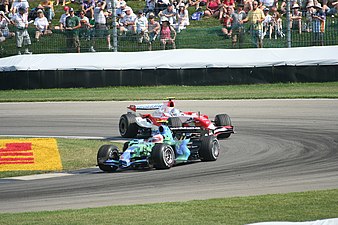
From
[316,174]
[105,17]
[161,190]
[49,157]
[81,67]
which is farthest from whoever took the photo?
[105,17]

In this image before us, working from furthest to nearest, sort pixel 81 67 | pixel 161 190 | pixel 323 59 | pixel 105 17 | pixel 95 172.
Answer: pixel 105 17
pixel 81 67
pixel 323 59
pixel 95 172
pixel 161 190

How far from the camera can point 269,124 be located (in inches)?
678

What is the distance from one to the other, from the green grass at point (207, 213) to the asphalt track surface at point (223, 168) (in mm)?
595

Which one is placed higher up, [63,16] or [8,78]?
[63,16]

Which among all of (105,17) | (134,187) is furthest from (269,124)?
(105,17)

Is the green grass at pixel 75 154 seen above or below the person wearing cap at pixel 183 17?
below

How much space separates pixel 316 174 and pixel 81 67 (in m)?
13.7

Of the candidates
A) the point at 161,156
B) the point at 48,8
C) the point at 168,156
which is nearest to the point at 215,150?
the point at 168,156

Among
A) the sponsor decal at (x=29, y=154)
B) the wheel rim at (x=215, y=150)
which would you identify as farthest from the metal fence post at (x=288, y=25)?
the wheel rim at (x=215, y=150)

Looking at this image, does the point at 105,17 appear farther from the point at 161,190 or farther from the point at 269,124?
the point at 161,190

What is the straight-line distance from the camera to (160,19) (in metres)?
25.5

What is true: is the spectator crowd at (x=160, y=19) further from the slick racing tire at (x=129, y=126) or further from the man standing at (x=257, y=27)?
the slick racing tire at (x=129, y=126)

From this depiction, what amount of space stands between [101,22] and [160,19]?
182 cm

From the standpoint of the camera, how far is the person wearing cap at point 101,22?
25156 mm
